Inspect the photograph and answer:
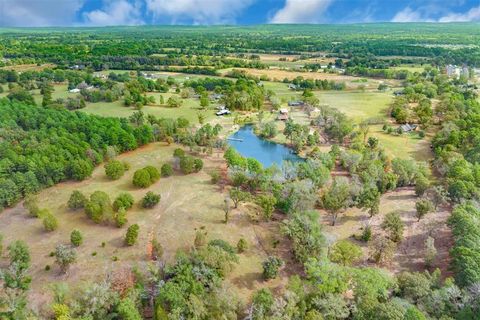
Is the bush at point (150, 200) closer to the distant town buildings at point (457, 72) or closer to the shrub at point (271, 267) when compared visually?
the shrub at point (271, 267)

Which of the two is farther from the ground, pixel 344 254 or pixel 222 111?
pixel 222 111

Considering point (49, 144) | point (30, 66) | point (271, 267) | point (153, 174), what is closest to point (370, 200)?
point (271, 267)

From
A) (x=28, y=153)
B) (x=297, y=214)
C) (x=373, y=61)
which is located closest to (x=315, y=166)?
(x=297, y=214)

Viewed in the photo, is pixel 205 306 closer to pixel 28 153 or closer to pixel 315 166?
pixel 315 166

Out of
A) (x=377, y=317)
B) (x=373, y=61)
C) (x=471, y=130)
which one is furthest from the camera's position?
(x=373, y=61)

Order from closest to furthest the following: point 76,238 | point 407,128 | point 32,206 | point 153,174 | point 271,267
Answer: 1. point 271,267
2. point 76,238
3. point 32,206
4. point 153,174
5. point 407,128

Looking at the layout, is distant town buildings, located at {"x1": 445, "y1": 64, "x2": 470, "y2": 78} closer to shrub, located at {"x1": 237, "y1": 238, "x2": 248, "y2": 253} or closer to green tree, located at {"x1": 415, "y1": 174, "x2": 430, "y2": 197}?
green tree, located at {"x1": 415, "y1": 174, "x2": 430, "y2": 197}

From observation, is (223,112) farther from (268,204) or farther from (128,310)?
(128,310)
